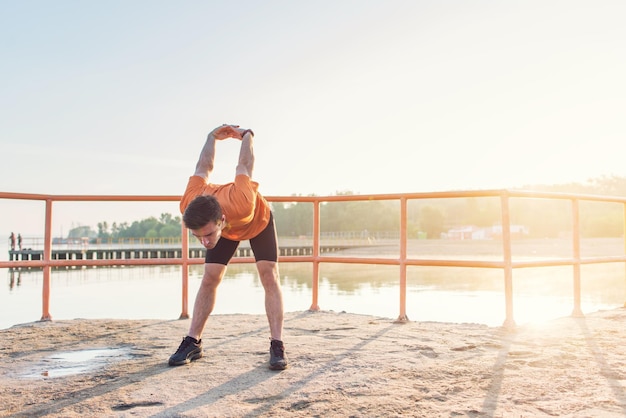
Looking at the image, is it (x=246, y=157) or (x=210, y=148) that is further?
(x=210, y=148)

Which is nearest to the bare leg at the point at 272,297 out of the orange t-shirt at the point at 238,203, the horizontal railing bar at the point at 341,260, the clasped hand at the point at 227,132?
the orange t-shirt at the point at 238,203

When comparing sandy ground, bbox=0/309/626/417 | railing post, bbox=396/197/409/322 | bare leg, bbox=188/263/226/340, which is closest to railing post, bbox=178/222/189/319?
sandy ground, bbox=0/309/626/417

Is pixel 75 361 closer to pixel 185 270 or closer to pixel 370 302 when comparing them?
pixel 185 270

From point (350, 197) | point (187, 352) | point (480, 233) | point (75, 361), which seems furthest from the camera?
point (480, 233)

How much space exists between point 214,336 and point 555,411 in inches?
104

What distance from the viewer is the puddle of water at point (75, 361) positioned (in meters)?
3.45

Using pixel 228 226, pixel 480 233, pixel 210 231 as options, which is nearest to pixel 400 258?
pixel 228 226

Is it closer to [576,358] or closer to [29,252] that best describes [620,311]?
[576,358]

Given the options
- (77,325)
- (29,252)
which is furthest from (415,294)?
(29,252)

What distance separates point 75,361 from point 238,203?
5.44 ft

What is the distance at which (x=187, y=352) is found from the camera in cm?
353

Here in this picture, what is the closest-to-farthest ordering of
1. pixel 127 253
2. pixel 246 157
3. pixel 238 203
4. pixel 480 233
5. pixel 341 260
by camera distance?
pixel 238 203
pixel 246 157
pixel 341 260
pixel 127 253
pixel 480 233

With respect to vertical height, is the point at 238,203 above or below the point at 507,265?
above

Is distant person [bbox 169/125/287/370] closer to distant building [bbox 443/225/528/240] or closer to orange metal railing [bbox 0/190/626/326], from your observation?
orange metal railing [bbox 0/190/626/326]
